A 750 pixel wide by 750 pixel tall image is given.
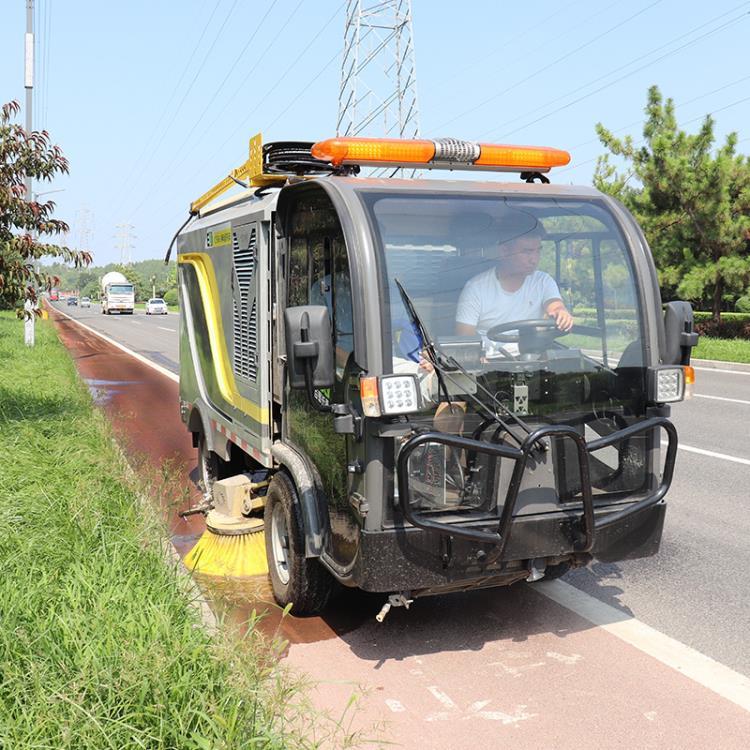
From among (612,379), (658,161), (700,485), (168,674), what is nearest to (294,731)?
(168,674)

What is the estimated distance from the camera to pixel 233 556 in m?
5.36

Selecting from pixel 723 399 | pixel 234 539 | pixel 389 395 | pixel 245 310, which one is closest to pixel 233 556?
pixel 234 539

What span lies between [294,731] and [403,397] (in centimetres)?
136

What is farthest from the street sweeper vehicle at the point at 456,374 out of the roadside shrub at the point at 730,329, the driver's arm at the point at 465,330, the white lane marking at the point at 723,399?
→ the roadside shrub at the point at 730,329

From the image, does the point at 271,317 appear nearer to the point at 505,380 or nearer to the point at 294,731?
the point at 505,380

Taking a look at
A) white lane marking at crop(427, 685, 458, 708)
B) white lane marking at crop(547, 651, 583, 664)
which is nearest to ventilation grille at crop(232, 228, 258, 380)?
white lane marking at crop(427, 685, 458, 708)

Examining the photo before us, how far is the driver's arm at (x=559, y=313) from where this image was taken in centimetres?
419

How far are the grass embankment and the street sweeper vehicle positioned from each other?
2.49 feet

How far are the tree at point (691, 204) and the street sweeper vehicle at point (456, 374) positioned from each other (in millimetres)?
18623

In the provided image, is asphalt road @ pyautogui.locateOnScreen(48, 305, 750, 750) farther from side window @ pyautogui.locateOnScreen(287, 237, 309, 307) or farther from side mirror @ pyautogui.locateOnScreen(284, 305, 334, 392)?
side window @ pyautogui.locateOnScreen(287, 237, 309, 307)

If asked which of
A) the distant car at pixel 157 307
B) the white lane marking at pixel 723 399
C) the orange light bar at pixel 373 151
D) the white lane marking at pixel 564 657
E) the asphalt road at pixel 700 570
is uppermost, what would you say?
the distant car at pixel 157 307

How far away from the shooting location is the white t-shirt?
403 cm

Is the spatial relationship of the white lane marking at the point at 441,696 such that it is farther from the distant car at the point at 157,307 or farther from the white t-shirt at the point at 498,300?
the distant car at the point at 157,307

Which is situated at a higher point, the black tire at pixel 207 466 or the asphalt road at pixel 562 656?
the black tire at pixel 207 466
